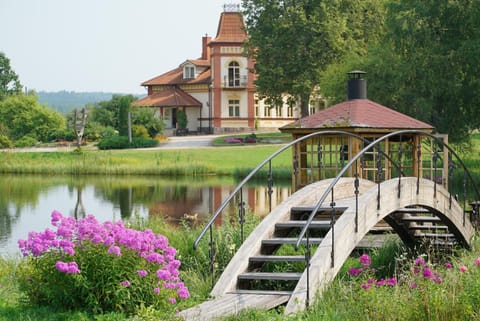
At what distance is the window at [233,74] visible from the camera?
6525 cm

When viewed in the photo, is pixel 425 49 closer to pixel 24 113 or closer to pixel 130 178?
pixel 130 178

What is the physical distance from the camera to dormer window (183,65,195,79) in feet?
228

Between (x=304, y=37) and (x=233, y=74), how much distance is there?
1453 cm

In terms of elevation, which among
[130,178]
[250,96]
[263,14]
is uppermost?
[263,14]

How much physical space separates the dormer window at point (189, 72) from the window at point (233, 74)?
16.2 ft

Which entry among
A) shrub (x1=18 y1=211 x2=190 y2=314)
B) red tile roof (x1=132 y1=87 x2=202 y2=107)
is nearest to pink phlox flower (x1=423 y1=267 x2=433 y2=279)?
shrub (x1=18 y1=211 x2=190 y2=314)

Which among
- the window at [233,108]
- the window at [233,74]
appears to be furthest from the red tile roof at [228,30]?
the window at [233,108]

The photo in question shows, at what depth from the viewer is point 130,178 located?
131ft

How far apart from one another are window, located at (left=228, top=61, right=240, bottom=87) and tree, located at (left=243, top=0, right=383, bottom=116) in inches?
411

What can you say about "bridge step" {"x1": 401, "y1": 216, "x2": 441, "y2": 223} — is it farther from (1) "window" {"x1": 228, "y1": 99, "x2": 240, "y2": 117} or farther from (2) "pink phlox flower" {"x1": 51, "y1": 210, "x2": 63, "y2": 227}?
(1) "window" {"x1": 228, "y1": 99, "x2": 240, "y2": 117}

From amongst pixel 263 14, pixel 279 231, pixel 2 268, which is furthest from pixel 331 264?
pixel 263 14

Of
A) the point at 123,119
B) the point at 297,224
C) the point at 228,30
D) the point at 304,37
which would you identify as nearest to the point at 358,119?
the point at 297,224

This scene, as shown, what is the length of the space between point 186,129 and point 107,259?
58060 mm

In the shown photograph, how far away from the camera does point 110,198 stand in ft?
102
